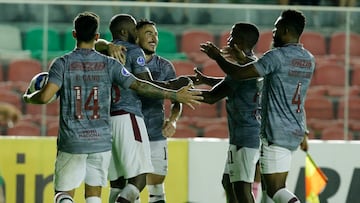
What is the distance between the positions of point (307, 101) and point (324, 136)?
53 centimetres

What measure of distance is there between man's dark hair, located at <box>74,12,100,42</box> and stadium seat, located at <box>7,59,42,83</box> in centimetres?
407

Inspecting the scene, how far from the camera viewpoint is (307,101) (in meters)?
14.2

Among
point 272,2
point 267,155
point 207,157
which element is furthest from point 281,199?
point 272,2

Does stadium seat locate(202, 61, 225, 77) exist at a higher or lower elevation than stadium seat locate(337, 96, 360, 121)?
higher

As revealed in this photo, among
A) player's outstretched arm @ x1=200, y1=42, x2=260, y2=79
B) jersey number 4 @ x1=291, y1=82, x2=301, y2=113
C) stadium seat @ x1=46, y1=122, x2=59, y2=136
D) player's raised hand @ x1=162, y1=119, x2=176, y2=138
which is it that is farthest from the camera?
stadium seat @ x1=46, y1=122, x2=59, y2=136

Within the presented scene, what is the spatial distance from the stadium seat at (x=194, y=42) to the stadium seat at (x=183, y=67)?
19 centimetres

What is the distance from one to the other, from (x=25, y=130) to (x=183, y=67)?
78.2 inches

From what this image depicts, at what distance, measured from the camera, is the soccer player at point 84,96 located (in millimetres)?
9672

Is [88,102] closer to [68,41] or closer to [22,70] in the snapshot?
[22,70]

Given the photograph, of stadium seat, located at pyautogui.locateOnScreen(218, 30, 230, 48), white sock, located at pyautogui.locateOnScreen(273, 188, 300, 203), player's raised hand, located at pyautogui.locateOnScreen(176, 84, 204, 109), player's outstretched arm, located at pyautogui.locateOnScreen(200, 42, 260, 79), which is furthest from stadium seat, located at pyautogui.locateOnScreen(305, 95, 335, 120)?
player's raised hand, located at pyautogui.locateOnScreen(176, 84, 204, 109)

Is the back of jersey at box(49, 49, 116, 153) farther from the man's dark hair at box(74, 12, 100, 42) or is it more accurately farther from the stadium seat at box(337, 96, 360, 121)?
the stadium seat at box(337, 96, 360, 121)

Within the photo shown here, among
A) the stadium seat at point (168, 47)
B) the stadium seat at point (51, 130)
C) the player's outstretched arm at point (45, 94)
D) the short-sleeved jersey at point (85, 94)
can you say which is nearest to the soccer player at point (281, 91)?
the short-sleeved jersey at point (85, 94)

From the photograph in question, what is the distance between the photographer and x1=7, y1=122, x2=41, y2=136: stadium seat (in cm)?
1363

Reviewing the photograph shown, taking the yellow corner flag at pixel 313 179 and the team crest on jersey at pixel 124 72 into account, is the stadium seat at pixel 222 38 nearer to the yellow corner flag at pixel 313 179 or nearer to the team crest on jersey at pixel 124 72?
the yellow corner flag at pixel 313 179
